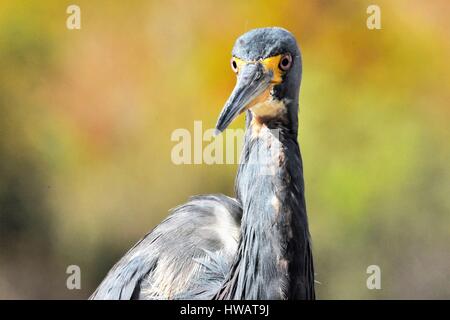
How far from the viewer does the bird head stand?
181 centimetres

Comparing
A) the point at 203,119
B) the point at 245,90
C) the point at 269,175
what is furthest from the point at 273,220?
the point at 203,119

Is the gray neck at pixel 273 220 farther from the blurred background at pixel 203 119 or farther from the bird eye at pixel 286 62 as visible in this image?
the blurred background at pixel 203 119

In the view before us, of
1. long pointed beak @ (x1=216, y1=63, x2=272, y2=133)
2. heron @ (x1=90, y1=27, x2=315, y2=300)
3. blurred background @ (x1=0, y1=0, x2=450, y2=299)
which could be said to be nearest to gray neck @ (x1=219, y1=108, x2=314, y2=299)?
heron @ (x1=90, y1=27, x2=315, y2=300)

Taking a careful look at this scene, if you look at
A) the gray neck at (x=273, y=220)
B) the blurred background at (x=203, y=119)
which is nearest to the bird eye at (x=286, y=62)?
the gray neck at (x=273, y=220)

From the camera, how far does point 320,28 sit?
10.8 feet

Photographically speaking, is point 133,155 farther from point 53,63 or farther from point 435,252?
point 435,252

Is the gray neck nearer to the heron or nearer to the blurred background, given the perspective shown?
the heron

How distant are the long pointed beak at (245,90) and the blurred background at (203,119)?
4.82 feet

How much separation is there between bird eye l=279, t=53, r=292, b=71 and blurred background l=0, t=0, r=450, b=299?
1408 mm

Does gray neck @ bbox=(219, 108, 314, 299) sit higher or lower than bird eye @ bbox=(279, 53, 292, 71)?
lower

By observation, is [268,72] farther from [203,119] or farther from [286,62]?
[203,119]

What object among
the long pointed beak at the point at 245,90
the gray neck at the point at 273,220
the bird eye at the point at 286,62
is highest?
the bird eye at the point at 286,62

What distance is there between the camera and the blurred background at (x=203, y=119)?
129 inches

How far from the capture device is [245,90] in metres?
1.77
